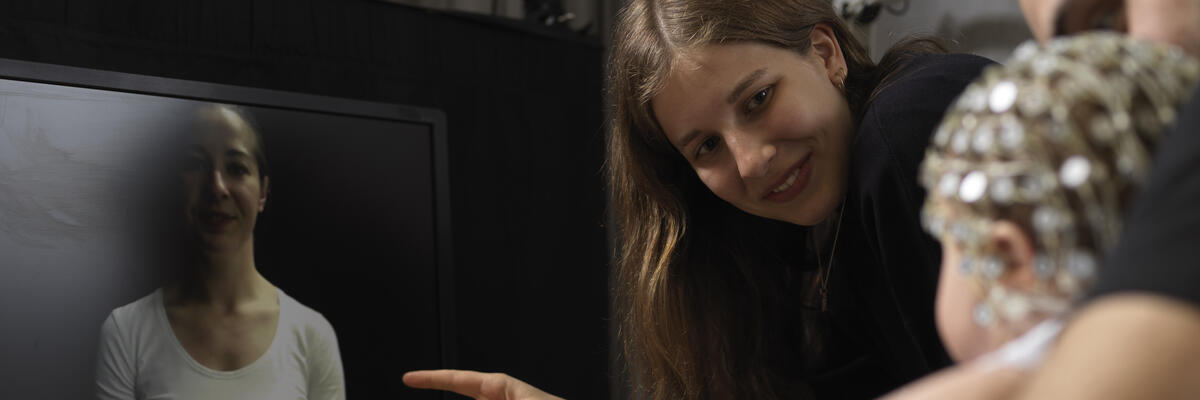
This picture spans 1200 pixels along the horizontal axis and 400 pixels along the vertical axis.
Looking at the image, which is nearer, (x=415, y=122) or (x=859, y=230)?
(x=859, y=230)

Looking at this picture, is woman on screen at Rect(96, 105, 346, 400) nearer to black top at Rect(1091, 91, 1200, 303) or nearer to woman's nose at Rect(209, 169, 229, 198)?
woman's nose at Rect(209, 169, 229, 198)

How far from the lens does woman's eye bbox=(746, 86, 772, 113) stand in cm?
114

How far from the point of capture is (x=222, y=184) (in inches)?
49.5

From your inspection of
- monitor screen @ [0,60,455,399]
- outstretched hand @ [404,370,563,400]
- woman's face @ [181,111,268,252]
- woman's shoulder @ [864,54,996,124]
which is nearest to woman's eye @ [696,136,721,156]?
woman's shoulder @ [864,54,996,124]

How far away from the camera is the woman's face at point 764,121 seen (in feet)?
3.73

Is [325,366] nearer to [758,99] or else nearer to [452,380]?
[452,380]

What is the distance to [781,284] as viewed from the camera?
147 centimetres

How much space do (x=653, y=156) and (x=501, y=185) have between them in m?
0.57

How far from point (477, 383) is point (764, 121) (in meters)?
0.49

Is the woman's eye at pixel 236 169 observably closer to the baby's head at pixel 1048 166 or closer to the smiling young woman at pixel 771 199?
the smiling young woman at pixel 771 199

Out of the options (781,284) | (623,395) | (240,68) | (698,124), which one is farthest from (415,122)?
(623,395)

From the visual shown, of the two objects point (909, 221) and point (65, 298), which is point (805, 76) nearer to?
point (909, 221)

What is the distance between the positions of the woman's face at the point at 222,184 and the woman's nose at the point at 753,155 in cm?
68

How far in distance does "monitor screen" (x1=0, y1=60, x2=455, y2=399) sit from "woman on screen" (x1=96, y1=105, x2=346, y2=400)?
0.02 metres
